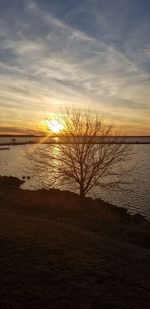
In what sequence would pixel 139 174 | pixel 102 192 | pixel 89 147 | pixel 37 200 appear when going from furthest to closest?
1. pixel 139 174
2. pixel 102 192
3. pixel 89 147
4. pixel 37 200

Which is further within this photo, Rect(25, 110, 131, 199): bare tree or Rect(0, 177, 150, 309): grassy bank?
Rect(25, 110, 131, 199): bare tree

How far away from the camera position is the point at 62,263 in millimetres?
9930

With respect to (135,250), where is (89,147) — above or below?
above

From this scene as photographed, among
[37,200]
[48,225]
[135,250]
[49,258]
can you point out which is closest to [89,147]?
[37,200]

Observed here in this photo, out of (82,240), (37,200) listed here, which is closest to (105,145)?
(37,200)

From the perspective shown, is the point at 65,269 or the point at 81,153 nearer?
the point at 65,269

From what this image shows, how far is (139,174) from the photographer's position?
6028 centimetres

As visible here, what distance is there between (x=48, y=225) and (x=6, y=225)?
2.32m

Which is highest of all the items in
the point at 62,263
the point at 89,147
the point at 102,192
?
the point at 89,147

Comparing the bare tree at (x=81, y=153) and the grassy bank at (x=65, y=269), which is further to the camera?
the bare tree at (x=81, y=153)

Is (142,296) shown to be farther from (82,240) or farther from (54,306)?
(82,240)

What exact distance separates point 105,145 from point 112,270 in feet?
61.6

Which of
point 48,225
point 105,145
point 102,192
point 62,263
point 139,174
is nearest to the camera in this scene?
point 62,263

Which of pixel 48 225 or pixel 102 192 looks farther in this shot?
pixel 102 192
